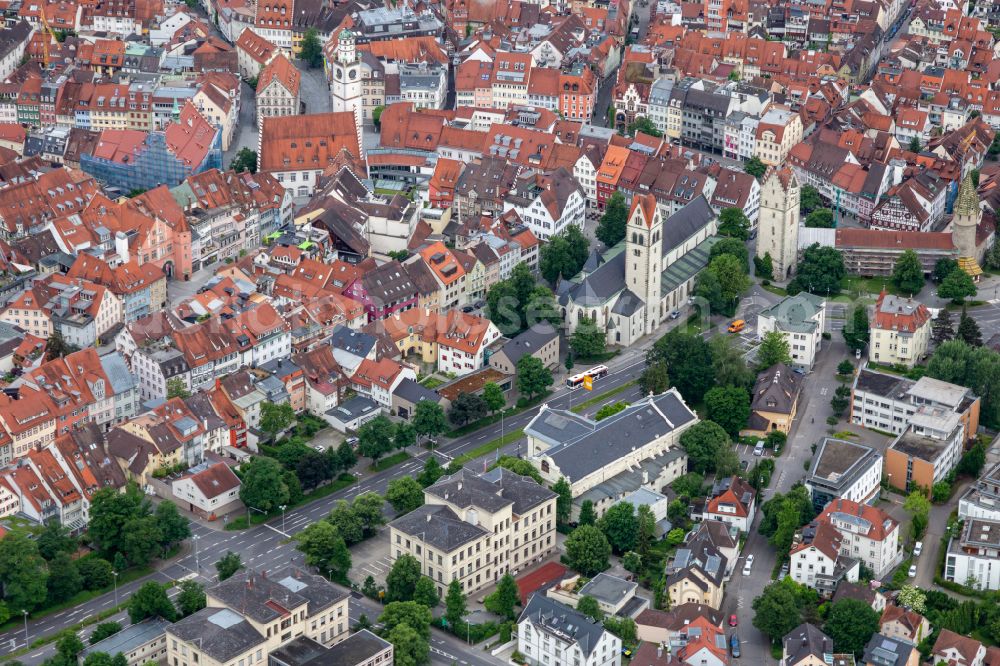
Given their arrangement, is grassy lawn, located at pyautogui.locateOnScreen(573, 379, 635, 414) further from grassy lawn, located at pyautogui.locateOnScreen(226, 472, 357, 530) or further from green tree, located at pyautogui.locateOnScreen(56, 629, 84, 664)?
green tree, located at pyautogui.locateOnScreen(56, 629, 84, 664)

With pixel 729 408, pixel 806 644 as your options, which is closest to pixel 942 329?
pixel 729 408

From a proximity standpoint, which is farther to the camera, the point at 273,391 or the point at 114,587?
the point at 273,391

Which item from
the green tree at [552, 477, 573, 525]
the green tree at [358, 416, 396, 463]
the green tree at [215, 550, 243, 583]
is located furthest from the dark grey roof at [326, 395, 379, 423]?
the green tree at [215, 550, 243, 583]

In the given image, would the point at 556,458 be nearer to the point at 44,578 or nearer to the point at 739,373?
the point at 739,373

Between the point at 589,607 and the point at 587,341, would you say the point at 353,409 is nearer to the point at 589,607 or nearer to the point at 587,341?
the point at 587,341

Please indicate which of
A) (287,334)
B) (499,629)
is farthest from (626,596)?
(287,334)

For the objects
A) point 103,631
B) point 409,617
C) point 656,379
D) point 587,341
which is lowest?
point 103,631
